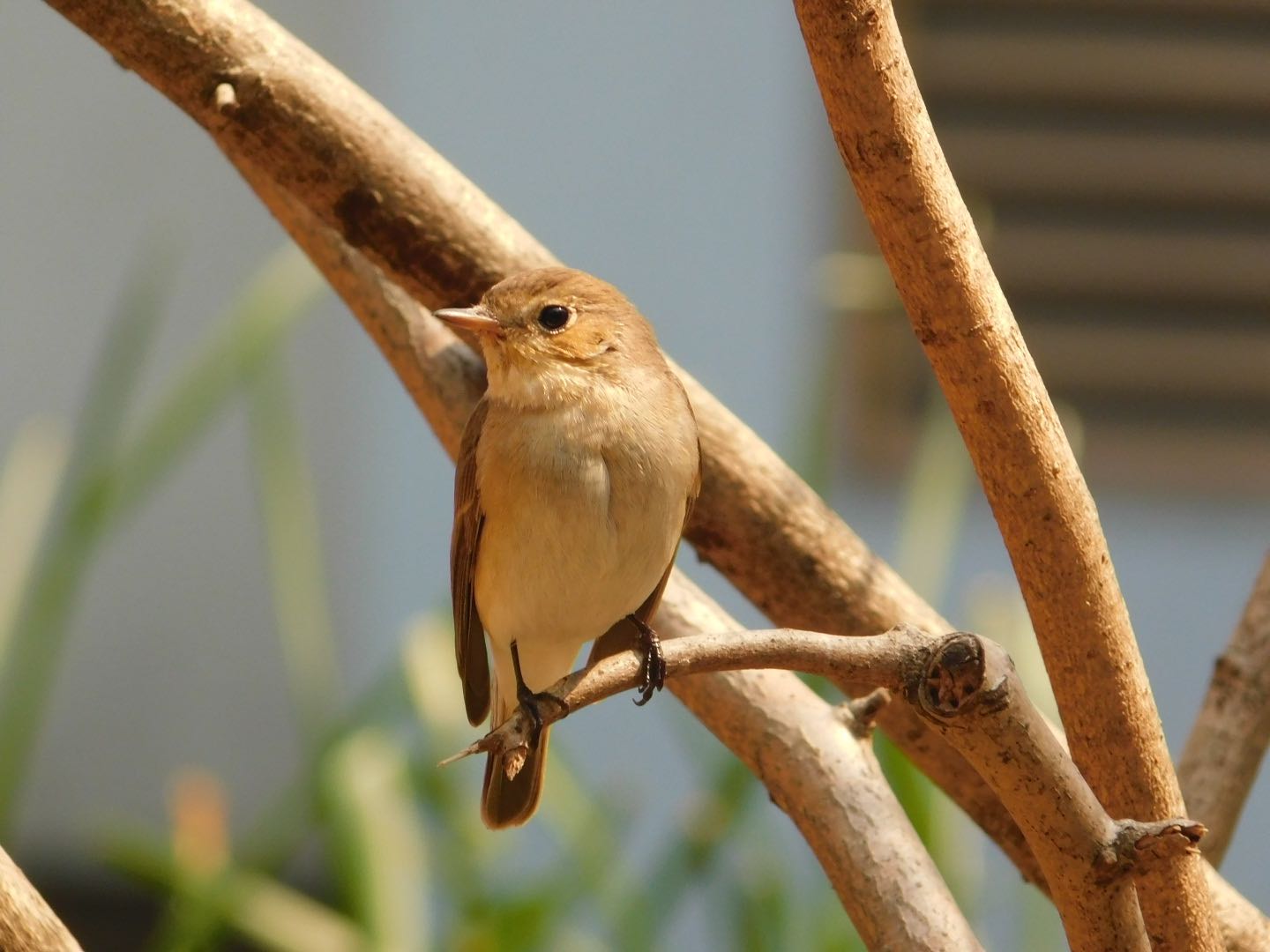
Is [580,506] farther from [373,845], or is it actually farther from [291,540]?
[291,540]

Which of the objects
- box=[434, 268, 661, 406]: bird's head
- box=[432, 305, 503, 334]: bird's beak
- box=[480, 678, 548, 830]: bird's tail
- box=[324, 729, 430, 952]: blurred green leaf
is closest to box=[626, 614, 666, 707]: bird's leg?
box=[480, 678, 548, 830]: bird's tail

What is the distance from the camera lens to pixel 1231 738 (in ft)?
5.04

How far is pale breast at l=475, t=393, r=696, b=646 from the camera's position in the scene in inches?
64.4

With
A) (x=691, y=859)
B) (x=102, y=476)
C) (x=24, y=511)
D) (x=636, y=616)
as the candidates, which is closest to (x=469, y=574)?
(x=636, y=616)

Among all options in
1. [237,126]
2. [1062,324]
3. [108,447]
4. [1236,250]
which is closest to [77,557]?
[108,447]

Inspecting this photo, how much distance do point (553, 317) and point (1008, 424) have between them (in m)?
0.70

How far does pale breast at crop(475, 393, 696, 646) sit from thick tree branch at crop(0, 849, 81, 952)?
69cm

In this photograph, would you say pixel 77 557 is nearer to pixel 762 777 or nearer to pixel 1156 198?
pixel 762 777

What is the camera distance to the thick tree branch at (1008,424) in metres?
1.05

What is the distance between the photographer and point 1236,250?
3844 mm

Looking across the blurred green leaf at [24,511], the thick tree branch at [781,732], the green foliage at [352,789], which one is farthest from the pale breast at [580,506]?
the blurred green leaf at [24,511]

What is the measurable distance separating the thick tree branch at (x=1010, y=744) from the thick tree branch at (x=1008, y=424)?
0.06m

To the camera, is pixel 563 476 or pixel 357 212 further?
pixel 563 476

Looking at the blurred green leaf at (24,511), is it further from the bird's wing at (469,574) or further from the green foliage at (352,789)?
the bird's wing at (469,574)
